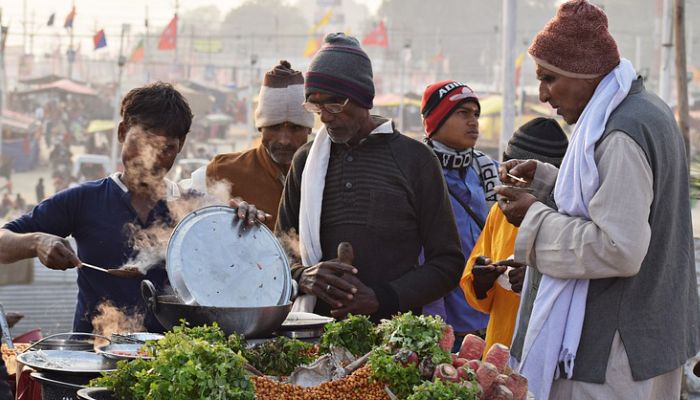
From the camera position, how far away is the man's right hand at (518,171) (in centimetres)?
385

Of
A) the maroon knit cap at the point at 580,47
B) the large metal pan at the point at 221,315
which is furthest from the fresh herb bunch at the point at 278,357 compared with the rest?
the maroon knit cap at the point at 580,47

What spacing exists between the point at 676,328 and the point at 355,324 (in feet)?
3.44

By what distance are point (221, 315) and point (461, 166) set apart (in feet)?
7.03

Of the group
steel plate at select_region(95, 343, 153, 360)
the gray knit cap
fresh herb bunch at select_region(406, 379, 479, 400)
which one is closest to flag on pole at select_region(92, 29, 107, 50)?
the gray knit cap

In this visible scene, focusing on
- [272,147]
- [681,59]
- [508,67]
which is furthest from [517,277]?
[508,67]

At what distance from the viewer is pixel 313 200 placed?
442cm

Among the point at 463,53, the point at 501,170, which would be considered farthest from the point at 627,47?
the point at 501,170

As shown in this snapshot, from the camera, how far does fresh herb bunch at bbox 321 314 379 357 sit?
369 cm

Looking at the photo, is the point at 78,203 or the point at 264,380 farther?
the point at 78,203

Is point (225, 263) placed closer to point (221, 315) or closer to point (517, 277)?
point (221, 315)

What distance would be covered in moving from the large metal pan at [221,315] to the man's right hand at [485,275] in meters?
0.81

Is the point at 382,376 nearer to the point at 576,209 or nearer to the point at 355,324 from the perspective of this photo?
the point at 355,324

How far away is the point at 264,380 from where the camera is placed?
131 inches

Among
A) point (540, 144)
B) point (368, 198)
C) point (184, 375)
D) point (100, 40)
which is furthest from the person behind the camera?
point (100, 40)
